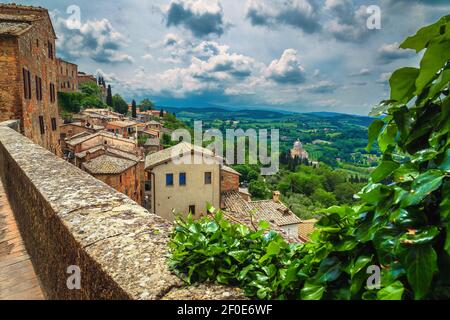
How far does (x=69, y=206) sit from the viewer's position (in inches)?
94.7

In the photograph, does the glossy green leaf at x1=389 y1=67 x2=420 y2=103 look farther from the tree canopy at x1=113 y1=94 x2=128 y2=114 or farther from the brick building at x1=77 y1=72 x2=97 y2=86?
the tree canopy at x1=113 y1=94 x2=128 y2=114

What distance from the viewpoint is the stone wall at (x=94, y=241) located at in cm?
141

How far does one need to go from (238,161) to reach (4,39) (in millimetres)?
53739

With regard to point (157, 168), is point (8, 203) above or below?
above

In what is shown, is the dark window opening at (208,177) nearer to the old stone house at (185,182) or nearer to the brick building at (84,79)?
the old stone house at (185,182)

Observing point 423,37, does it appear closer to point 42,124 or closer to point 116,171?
point 42,124

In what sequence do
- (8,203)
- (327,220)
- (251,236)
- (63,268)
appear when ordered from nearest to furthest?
(327,220), (251,236), (63,268), (8,203)

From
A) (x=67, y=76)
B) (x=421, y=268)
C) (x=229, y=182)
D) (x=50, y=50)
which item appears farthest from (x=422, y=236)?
(x=67, y=76)

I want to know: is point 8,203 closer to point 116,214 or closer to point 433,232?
point 116,214

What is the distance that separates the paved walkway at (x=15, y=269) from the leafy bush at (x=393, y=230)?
1800 mm

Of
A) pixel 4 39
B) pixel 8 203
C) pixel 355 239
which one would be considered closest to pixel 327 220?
pixel 355 239

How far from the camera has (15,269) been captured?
9.48 feet

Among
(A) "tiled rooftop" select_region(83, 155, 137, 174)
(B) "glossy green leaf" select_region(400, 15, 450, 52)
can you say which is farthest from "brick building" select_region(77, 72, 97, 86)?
(B) "glossy green leaf" select_region(400, 15, 450, 52)

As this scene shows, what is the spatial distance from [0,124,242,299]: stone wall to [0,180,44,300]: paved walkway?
0.32ft
